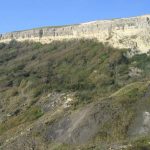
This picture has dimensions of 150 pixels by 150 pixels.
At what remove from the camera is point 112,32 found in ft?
212

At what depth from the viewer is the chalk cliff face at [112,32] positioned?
59.6 metres

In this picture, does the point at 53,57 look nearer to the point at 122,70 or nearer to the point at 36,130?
the point at 122,70

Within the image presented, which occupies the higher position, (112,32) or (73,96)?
(112,32)

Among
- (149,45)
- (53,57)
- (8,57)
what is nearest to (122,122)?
(149,45)

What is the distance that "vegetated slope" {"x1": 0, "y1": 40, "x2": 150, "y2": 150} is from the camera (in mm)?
33125

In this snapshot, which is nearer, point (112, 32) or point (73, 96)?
point (73, 96)

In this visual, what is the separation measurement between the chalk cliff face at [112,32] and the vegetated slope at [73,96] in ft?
4.32

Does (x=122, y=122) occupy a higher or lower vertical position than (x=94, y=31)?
lower

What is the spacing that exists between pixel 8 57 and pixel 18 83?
66.4 ft

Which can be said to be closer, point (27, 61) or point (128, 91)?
point (128, 91)

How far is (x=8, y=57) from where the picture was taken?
256 ft

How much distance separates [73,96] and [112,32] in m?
20.0

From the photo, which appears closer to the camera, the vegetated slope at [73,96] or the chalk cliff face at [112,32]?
the vegetated slope at [73,96]

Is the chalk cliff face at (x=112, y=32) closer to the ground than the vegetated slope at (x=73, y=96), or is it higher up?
higher up
